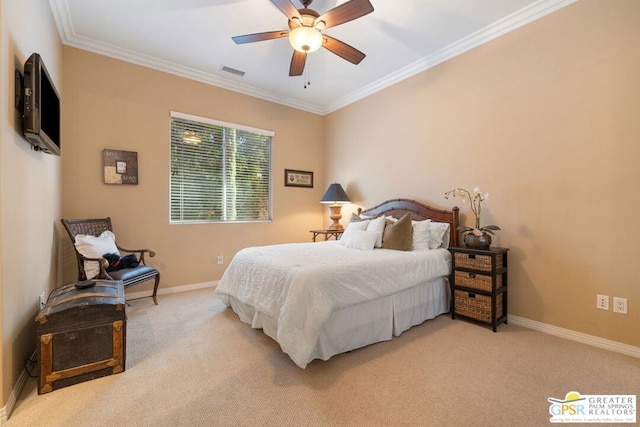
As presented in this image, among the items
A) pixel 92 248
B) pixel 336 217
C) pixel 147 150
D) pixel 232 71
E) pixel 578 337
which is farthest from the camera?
pixel 336 217

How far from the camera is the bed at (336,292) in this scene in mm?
2031

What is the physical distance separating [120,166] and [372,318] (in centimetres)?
349

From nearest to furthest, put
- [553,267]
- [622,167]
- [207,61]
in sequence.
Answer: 1. [622,167]
2. [553,267]
3. [207,61]

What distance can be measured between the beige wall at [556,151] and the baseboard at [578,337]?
0.05 metres

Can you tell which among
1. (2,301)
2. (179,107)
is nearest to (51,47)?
(179,107)

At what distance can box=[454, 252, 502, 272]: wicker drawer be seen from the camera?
2.71m

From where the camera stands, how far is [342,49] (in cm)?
269

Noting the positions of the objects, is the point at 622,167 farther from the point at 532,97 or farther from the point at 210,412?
the point at 210,412

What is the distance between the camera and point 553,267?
2637 millimetres

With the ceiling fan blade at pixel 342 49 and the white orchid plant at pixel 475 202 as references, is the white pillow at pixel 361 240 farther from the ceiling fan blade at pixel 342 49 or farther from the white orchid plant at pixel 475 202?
the ceiling fan blade at pixel 342 49

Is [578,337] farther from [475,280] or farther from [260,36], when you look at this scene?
[260,36]

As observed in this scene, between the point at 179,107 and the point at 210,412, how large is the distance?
3763 millimetres

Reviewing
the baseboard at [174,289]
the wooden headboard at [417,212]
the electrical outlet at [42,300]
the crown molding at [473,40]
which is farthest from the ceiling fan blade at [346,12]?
the baseboard at [174,289]

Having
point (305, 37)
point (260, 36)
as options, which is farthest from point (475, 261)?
point (260, 36)
